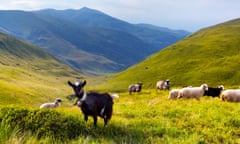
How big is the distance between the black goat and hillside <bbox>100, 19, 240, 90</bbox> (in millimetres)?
89303

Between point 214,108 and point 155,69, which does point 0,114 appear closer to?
point 214,108

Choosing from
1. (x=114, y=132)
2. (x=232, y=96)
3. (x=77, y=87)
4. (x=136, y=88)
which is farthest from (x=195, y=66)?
(x=77, y=87)

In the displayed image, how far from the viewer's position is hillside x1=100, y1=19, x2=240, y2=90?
111 meters

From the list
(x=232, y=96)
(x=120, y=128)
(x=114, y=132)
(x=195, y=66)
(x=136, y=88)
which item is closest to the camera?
(x=114, y=132)

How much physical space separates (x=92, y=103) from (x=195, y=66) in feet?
387

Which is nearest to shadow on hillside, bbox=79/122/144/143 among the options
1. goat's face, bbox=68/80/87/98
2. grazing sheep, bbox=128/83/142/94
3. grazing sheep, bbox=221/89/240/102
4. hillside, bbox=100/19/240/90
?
goat's face, bbox=68/80/87/98

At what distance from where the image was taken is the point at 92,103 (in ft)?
47.3

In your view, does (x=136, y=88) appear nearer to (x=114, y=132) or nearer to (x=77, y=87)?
(x=114, y=132)

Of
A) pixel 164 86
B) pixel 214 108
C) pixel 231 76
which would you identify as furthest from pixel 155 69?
pixel 214 108

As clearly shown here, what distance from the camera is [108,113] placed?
1510 centimetres

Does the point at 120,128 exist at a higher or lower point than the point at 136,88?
lower

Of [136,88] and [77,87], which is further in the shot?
[136,88]

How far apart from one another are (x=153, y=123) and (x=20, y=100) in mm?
83140

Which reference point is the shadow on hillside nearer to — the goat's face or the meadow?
the meadow
